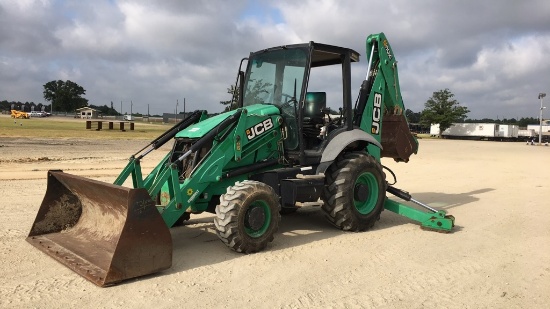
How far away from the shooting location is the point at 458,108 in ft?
250

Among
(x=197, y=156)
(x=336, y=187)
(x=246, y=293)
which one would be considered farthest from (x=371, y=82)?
(x=246, y=293)

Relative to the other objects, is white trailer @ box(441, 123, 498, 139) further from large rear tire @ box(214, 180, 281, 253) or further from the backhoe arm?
large rear tire @ box(214, 180, 281, 253)

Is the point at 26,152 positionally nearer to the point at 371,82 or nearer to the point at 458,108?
the point at 371,82

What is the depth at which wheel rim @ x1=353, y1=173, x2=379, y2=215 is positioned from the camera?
23.9ft

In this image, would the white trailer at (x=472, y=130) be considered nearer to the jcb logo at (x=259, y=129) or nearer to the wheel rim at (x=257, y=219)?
the jcb logo at (x=259, y=129)

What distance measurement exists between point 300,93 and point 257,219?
2.12 m

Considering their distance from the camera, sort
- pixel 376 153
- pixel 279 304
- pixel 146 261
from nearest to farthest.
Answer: pixel 279 304, pixel 146 261, pixel 376 153

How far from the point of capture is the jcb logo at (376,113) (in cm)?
820

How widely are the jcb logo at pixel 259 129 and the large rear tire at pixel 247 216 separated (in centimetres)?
83

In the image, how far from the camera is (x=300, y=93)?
6840mm

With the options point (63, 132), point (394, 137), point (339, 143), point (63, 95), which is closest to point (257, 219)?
point (339, 143)

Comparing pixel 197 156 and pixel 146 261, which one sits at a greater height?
pixel 197 156

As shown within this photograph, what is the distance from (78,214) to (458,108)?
7782 cm

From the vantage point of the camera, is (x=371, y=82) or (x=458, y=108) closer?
(x=371, y=82)
